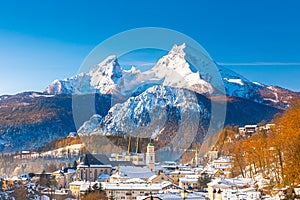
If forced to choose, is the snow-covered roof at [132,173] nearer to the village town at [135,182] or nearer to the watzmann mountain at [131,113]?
the village town at [135,182]

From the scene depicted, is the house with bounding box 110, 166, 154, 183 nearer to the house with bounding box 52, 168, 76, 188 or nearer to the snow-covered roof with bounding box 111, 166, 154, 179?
the snow-covered roof with bounding box 111, 166, 154, 179

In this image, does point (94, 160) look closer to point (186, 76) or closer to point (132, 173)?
point (132, 173)

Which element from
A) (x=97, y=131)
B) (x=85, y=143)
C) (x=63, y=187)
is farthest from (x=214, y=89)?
(x=63, y=187)

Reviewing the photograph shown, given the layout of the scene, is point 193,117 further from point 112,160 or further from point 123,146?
point 112,160

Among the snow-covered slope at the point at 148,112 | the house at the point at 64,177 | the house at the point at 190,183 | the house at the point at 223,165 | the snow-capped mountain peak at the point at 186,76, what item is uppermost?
the snow-capped mountain peak at the point at 186,76

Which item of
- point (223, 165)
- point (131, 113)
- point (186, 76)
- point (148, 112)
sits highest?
point (186, 76)

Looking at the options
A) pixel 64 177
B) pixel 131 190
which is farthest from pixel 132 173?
pixel 131 190

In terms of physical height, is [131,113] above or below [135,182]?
above

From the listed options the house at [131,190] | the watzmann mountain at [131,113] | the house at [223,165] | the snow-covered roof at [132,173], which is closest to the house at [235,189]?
the house at [131,190]

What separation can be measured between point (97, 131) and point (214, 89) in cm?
6935

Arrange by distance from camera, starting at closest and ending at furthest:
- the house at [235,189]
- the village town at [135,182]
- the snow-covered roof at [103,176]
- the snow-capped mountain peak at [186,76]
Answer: the house at [235,189] → the village town at [135,182] → the snow-covered roof at [103,176] → the snow-capped mountain peak at [186,76]

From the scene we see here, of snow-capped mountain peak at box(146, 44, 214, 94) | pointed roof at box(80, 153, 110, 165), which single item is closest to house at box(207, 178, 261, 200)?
pointed roof at box(80, 153, 110, 165)

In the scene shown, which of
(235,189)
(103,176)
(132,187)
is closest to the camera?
(235,189)

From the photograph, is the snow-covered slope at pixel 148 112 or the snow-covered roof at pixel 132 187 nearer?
the snow-covered roof at pixel 132 187
